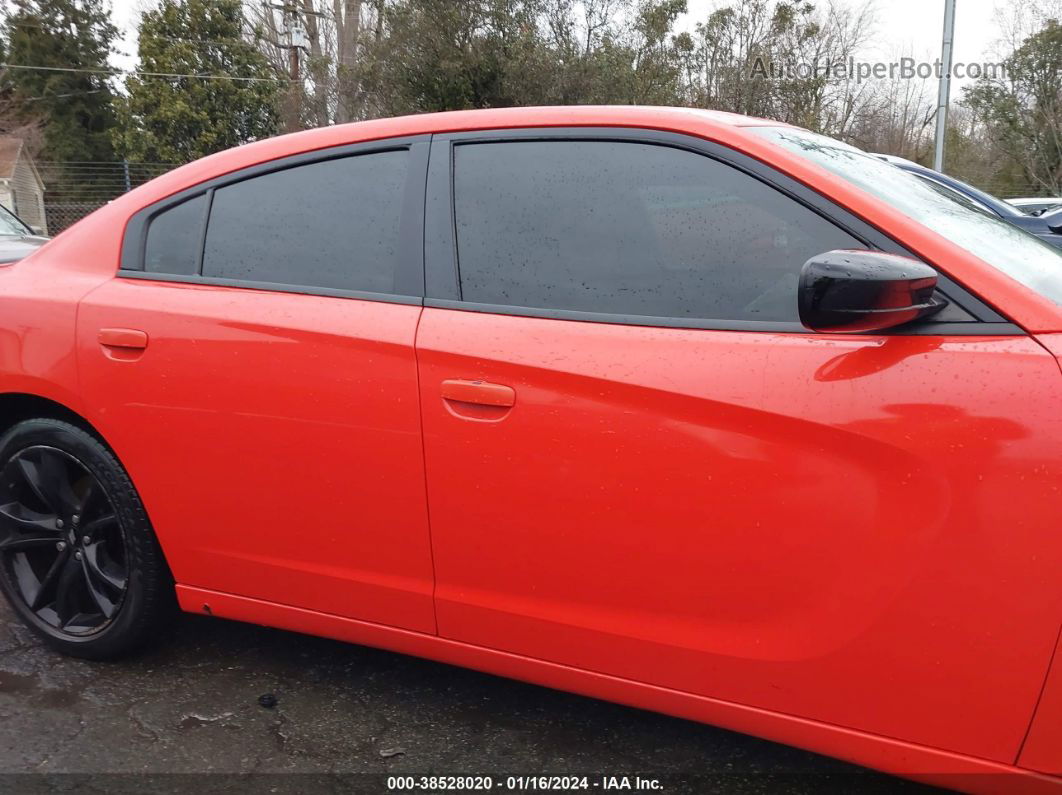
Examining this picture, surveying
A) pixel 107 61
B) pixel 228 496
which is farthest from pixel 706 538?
pixel 107 61

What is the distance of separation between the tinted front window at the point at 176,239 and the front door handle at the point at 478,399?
936 mm

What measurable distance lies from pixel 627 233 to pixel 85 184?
26810 mm

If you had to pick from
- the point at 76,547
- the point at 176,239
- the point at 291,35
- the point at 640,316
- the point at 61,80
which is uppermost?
the point at 291,35

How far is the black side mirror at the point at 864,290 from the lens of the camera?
1.70m

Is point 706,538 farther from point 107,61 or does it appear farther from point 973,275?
point 107,61

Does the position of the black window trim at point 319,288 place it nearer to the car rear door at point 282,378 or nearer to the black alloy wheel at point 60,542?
the car rear door at point 282,378

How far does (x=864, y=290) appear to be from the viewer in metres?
1.70

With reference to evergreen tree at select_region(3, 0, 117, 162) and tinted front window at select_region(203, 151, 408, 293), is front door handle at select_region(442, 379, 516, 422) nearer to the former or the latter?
tinted front window at select_region(203, 151, 408, 293)

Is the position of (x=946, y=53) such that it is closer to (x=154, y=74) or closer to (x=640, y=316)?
(x=640, y=316)

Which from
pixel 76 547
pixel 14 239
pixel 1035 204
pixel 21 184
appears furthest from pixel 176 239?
pixel 21 184

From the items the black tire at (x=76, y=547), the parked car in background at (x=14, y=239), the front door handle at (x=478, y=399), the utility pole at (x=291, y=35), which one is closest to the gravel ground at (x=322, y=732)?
the black tire at (x=76, y=547)

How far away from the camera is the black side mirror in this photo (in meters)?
1.70

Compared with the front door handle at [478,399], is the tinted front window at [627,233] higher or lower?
higher

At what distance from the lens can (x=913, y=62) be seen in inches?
777
